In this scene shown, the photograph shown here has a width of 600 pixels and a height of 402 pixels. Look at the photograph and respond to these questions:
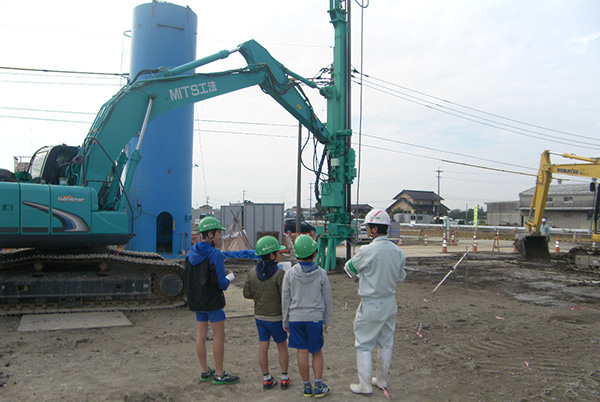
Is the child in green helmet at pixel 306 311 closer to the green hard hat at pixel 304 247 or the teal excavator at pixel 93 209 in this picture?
the green hard hat at pixel 304 247

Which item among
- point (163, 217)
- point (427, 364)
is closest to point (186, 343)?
point (427, 364)

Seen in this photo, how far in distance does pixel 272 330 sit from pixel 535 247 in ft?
53.7

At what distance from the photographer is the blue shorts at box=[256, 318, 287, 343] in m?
4.44

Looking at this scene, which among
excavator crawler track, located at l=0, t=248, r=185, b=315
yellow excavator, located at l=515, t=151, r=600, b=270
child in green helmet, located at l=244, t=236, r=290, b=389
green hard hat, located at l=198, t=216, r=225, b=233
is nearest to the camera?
child in green helmet, located at l=244, t=236, r=290, b=389

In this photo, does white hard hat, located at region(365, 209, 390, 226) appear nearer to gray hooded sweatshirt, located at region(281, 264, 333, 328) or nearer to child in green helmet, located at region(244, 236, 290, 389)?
gray hooded sweatshirt, located at region(281, 264, 333, 328)

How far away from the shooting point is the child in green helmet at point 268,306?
14.5 ft

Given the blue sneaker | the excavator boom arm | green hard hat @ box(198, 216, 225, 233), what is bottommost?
the blue sneaker

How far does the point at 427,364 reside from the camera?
17.5 ft

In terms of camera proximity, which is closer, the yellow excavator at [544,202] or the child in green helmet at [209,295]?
the child in green helmet at [209,295]

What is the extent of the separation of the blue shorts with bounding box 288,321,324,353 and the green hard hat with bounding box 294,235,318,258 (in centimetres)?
62

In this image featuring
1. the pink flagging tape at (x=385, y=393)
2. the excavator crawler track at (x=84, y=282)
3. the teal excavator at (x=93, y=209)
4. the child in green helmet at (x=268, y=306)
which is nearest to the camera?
the pink flagging tape at (x=385, y=393)

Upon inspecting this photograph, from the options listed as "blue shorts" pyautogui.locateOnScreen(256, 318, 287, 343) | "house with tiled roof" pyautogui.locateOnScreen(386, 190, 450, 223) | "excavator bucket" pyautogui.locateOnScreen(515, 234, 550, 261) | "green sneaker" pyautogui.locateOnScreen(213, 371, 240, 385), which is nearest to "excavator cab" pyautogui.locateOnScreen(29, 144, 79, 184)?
"green sneaker" pyautogui.locateOnScreen(213, 371, 240, 385)

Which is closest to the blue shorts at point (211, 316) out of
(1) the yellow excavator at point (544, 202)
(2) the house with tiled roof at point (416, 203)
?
(1) the yellow excavator at point (544, 202)

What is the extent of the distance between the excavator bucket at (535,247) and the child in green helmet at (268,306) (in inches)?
631
